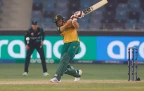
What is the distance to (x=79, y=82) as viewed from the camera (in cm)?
1506

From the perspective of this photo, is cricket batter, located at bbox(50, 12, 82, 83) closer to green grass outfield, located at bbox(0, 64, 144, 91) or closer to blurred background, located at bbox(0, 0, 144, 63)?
green grass outfield, located at bbox(0, 64, 144, 91)

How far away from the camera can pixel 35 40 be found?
60.9 ft

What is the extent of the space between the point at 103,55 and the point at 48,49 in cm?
234

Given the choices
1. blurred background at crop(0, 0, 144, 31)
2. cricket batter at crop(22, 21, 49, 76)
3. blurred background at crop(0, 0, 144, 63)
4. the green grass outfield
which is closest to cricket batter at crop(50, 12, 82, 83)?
the green grass outfield

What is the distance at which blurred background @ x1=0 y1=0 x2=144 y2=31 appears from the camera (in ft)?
90.4

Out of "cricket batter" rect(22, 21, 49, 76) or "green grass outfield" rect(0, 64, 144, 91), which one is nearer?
"green grass outfield" rect(0, 64, 144, 91)

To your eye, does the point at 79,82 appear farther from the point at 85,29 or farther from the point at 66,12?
the point at 66,12

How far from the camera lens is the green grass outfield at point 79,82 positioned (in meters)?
13.1

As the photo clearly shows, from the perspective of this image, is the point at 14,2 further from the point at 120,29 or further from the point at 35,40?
the point at 35,40

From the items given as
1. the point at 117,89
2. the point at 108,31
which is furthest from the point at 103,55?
the point at 117,89

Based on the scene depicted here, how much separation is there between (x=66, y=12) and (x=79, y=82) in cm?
1404

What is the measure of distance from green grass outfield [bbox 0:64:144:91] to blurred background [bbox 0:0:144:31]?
475 centimetres

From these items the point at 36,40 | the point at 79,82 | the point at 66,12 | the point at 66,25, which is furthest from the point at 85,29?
the point at 66,25

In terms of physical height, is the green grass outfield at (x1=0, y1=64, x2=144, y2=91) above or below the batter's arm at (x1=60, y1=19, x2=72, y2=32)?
below
